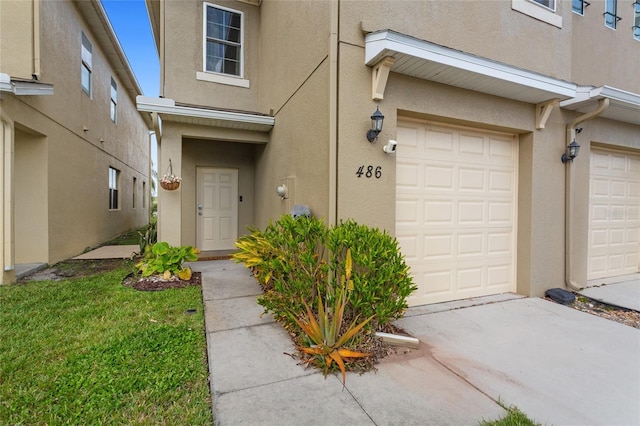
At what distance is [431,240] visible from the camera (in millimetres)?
4469

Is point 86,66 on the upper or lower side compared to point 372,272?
upper

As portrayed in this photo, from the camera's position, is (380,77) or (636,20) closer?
(380,77)

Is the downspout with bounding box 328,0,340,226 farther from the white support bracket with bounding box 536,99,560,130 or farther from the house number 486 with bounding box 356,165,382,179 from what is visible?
the white support bracket with bounding box 536,99,560,130

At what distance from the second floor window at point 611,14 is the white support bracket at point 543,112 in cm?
294

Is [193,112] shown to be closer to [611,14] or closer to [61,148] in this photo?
[61,148]

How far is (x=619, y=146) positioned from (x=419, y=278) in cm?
502

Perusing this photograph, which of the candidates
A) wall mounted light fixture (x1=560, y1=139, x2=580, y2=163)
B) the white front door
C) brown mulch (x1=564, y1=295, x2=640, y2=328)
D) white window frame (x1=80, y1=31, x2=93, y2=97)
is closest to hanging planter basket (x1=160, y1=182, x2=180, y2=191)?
the white front door

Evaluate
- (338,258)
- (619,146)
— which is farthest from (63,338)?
(619,146)

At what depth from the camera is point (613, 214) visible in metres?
6.09

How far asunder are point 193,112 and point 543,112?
603cm

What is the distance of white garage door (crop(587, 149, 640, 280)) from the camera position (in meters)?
5.86

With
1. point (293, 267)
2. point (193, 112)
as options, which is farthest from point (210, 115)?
point (293, 267)

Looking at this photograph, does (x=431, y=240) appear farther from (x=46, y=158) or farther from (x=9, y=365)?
(x=46, y=158)

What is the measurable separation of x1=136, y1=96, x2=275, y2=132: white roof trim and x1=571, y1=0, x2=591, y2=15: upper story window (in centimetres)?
595
